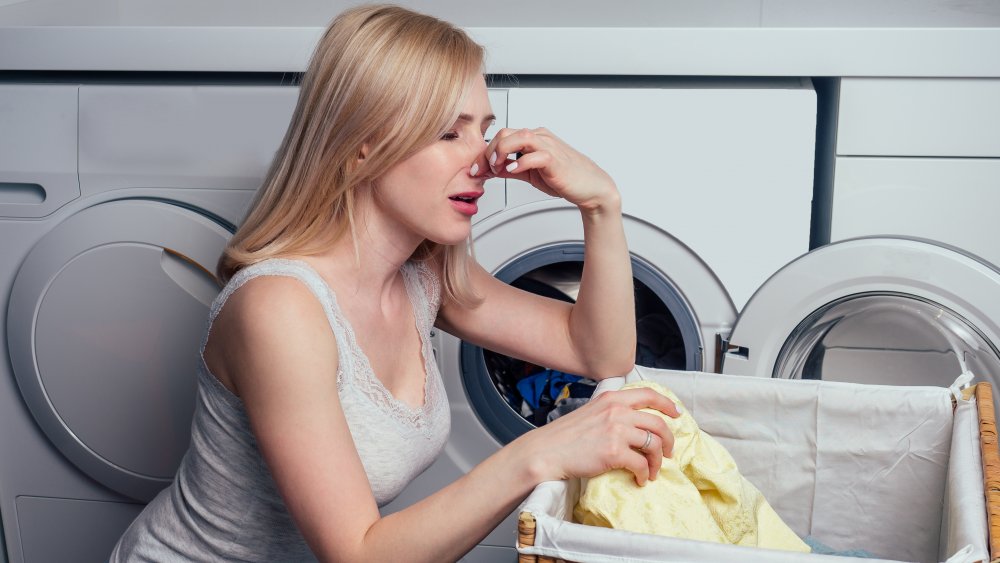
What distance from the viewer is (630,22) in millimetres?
1867

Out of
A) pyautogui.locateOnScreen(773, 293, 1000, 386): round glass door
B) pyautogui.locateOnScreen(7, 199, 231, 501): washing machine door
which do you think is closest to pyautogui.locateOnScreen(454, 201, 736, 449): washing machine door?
pyautogui.locateOnScreen(773, 293, 1000, 386): round glass door

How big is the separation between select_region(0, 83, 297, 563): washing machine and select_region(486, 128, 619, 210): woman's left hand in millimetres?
554

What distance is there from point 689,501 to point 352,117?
0.50m

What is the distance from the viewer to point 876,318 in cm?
135

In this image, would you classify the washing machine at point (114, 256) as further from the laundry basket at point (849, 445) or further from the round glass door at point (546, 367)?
the laundry basket at point (849, 445)

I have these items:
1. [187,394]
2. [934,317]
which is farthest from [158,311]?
[934,317]

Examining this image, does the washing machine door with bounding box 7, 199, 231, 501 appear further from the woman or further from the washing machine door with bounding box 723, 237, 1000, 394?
the washing machine door with bounding box 723, 237, 1000, 394

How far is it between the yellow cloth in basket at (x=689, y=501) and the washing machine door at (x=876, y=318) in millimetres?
370

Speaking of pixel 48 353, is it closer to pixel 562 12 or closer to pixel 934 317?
pixel 562 12

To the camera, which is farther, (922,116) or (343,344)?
(922,116)

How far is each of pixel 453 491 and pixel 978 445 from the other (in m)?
0.51

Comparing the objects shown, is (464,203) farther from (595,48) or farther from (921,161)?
(921,161)

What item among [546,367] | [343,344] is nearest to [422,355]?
[343,344]

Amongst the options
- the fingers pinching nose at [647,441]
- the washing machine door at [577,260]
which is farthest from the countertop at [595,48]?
the fingers pinching nose at [647,441]
